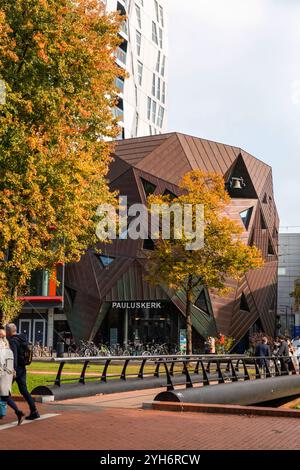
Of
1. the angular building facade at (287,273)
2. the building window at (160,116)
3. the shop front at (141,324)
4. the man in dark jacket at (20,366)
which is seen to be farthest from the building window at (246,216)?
the angular building facade at (287,273)

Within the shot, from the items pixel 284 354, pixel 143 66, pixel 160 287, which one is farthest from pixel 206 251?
pixel 143 66

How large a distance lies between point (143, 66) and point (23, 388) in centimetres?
6172

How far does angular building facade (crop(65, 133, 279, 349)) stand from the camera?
4391 centimetres

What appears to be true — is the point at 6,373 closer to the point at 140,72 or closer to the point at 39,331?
the point at 39,331

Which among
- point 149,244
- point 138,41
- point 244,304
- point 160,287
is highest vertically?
point 138,41

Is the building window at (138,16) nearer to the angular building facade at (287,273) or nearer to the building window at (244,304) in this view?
the building window at (244,304)

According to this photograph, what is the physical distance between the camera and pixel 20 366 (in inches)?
433

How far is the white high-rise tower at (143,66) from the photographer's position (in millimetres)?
63469

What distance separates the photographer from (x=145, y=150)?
4475 centimetres

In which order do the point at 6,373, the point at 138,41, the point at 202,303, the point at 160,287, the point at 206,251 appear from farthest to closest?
1. the point at 138,41
2. the point at 160,287
3. the point at 202,303
4. the point at 206,251
5. the point at 6,373

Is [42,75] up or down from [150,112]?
down

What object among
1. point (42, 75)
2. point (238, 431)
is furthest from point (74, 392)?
point (42, 75)

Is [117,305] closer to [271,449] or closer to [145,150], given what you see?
[145,150]
